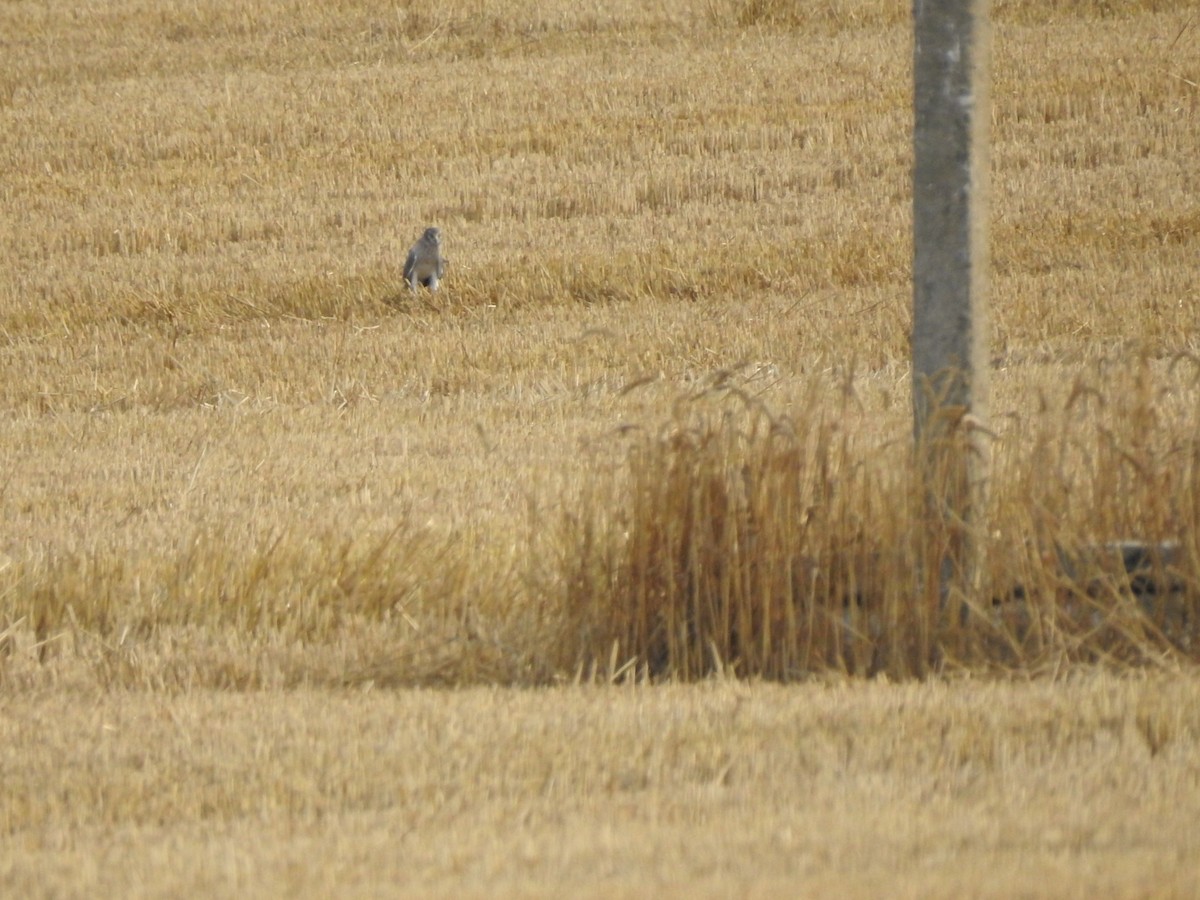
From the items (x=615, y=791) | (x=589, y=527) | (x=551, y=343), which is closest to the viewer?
(x=615, y=791)

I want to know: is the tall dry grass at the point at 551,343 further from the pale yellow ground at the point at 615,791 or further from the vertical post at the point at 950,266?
the pale yellow ground at the point at 615,791

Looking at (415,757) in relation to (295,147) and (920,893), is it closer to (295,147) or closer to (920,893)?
(920,893)

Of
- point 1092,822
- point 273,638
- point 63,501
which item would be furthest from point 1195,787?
point 63,501

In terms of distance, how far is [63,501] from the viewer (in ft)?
24.2

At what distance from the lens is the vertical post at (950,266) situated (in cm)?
501

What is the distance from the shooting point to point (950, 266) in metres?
5.17

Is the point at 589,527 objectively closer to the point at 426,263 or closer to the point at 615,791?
the point at 615,791

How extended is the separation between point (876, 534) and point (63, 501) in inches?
161

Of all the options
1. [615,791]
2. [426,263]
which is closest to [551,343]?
[426,263]

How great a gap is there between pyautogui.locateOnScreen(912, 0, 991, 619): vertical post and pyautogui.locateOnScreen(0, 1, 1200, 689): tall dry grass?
14cm

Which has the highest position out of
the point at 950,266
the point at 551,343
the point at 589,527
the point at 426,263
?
the point at 426,263

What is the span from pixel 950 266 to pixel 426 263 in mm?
8036

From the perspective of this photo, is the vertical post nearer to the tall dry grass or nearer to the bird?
the tall dry grass

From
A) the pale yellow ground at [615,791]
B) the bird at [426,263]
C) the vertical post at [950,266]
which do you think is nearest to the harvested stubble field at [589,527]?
the pale yellow ground at [615,791]
